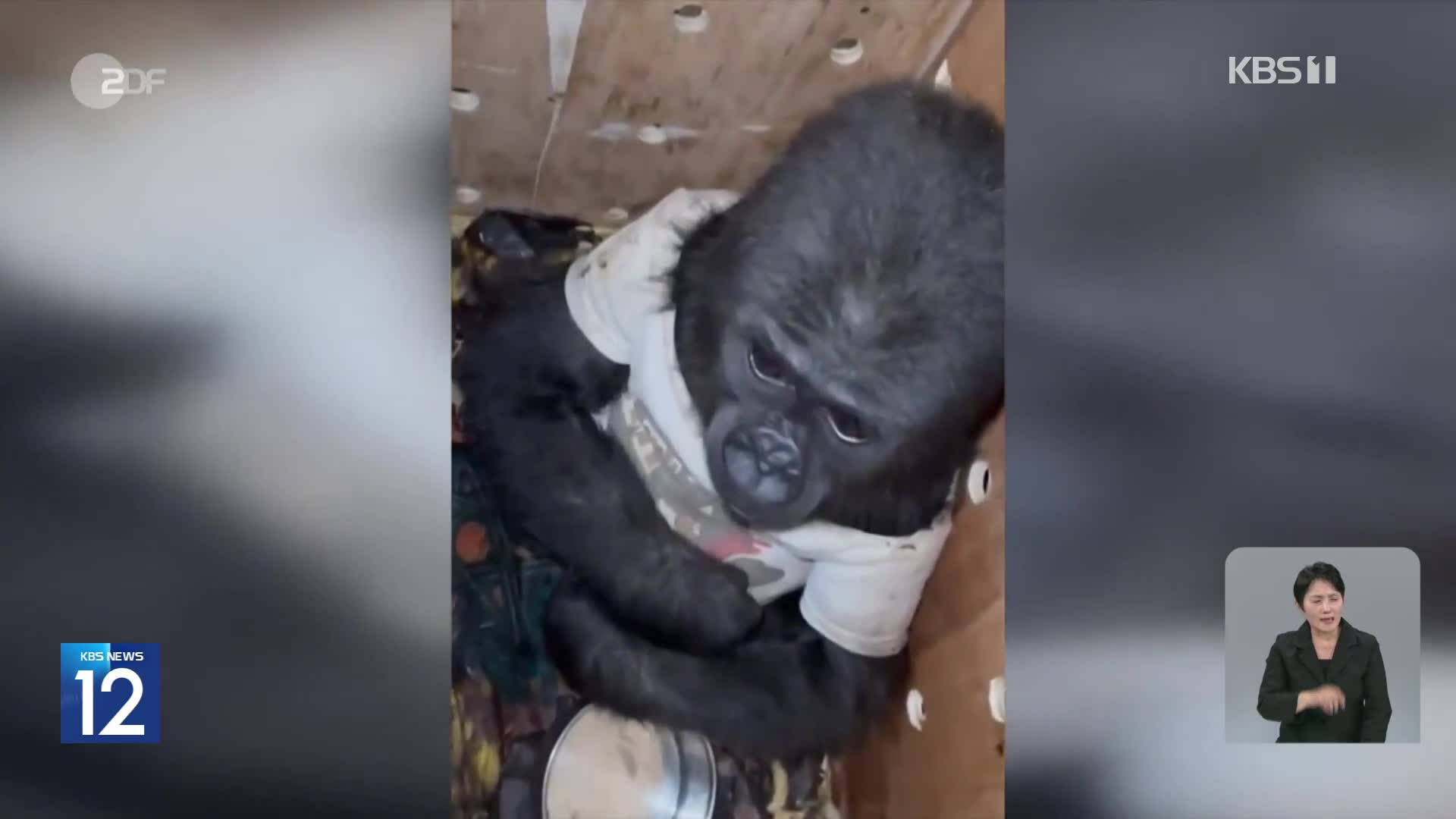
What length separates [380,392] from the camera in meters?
0.80

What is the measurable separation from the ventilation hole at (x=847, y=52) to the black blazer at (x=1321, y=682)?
0.59 meters

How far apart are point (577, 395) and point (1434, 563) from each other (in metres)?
0.72

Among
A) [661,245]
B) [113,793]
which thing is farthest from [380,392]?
[113,793]

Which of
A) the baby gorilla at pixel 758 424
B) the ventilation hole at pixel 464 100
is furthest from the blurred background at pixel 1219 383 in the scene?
the ventilation hole at pixel 464 100

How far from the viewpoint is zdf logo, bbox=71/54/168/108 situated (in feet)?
2.63

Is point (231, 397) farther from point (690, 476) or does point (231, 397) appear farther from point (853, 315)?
point (853, 315)

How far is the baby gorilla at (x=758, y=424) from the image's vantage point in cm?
86

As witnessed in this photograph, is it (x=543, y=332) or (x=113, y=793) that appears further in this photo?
(x=543, y=332)

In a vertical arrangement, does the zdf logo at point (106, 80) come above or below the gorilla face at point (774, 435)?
above

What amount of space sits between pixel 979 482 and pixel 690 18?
46 centimetres

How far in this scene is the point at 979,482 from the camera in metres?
0.87

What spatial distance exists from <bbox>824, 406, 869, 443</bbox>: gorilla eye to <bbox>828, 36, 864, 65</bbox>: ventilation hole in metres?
0.30

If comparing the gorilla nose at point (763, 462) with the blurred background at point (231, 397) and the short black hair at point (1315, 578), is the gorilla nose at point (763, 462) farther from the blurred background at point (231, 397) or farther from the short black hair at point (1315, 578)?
the short black hair at point (1315, 578)

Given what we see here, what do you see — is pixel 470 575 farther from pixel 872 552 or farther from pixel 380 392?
pixel 872 552
